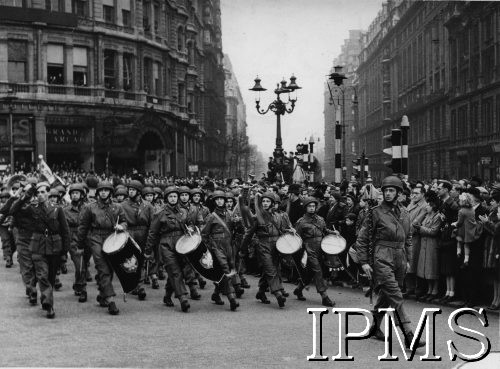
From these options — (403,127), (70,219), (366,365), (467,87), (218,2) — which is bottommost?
(366,365)

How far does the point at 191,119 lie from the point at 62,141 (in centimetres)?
1800

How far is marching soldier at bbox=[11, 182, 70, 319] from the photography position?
9742 millimetres

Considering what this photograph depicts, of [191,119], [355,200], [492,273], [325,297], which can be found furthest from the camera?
[191,119]

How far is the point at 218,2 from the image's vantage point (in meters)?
10.3

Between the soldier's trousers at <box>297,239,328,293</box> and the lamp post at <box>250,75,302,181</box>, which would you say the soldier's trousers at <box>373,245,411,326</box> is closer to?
the soldier's trousers at <box>297,239,328,293</box>

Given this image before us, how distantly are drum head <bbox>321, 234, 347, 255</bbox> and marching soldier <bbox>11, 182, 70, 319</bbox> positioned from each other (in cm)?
388

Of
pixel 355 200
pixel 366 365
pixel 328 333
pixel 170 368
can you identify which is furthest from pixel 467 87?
pixel 170 368

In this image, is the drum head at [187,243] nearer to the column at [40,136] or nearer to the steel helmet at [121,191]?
the steel helmet at [121,191]

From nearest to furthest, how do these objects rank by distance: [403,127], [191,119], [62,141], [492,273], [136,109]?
1. [492,273]
2. [403,127]
3. [191,119]
4. [136,109]
5. [62,141]

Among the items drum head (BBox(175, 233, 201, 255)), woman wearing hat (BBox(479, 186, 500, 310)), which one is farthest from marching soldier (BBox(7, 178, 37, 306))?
woman wearing hat (BBox(479, 186, 500, 310))

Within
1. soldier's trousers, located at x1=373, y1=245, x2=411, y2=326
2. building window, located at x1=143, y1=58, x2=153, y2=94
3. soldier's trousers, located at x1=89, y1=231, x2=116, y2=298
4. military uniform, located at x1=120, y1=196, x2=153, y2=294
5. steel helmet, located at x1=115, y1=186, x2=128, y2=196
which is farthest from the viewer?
building window, located at x1=143, y1=58, x2=153, y2=94

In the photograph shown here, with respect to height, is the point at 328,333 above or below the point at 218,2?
below

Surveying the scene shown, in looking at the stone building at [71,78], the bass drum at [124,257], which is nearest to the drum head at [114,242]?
the bass drum at [124,257]

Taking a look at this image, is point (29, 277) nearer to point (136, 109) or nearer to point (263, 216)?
point (263, 216)
